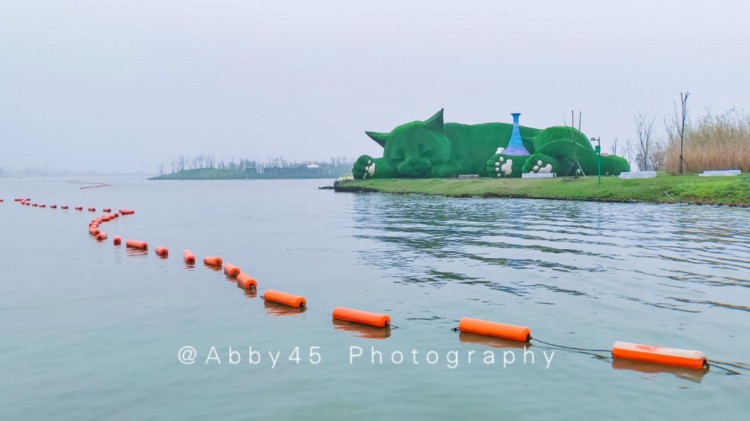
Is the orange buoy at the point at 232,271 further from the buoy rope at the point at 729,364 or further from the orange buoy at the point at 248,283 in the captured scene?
the buoy rope at the point at 729,364

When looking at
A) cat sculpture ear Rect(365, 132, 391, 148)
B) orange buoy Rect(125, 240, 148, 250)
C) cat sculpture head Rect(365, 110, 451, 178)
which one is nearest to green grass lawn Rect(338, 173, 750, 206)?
cat sculpture head Rect(365, 110, 451, 178)

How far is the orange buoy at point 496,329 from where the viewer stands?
11164mm

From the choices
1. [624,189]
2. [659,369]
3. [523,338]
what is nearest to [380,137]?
[624,189]

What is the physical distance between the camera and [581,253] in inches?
887

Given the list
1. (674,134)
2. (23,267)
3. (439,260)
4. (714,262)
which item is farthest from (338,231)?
(674,134)

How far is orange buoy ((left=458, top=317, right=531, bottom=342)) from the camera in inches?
440

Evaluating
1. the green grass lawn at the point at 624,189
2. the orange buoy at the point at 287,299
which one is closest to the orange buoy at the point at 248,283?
the orange buoy at the point at 287,299

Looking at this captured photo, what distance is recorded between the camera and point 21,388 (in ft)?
30.8

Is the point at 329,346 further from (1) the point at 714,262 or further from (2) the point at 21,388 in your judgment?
(1) the point at 714,262

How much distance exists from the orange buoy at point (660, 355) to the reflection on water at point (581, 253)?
3890 mm

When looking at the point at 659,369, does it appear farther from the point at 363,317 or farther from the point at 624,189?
the point at 624,189

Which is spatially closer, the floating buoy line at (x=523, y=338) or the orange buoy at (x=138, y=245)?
the floating buoy line at (x=523, y=338)

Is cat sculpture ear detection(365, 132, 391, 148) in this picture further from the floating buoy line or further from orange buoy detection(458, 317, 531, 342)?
orange buoy detection(458, 317, 531, 342)

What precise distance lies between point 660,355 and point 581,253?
12884mm
